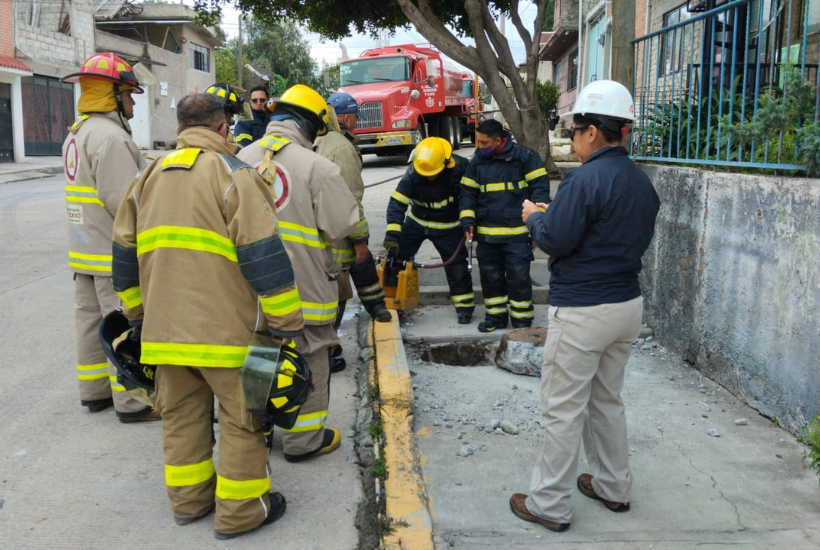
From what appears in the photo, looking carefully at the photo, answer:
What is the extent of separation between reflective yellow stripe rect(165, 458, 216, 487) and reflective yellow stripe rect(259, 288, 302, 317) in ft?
2.59

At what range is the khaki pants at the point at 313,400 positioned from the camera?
12.3 feet

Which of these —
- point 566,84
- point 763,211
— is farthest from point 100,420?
point 566,84

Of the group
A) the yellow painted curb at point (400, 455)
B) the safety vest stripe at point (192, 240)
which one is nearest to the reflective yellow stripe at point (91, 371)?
the yellow painted curb at point (400, 455)

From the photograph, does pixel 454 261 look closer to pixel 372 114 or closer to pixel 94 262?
pixel 94 262

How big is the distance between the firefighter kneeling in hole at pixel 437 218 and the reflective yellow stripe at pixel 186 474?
11.1 ft

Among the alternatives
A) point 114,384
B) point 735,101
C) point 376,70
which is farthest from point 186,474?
point 376,70

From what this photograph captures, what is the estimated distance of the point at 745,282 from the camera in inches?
177

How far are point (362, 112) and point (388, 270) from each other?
503 inches

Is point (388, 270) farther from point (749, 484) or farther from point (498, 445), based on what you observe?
point (749, 484)

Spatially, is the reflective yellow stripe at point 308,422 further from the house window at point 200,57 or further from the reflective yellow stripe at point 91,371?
the house window at point 200,57

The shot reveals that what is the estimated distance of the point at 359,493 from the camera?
139 inches

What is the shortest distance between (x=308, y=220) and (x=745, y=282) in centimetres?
274

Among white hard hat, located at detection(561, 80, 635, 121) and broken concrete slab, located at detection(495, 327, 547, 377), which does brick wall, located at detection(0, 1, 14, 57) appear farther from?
white hard hat, located at detection(561, 80, 635, 121)

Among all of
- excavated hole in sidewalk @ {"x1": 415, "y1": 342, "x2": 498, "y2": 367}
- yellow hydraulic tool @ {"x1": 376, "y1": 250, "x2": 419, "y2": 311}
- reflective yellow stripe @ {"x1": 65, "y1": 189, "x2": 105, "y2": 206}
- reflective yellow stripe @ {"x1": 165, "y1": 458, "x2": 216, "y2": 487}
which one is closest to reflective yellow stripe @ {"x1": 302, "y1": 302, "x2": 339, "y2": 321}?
reflective yellow stripe @ {"x1": 165, "y1": 458, "x2": 216, "y2": 487}
